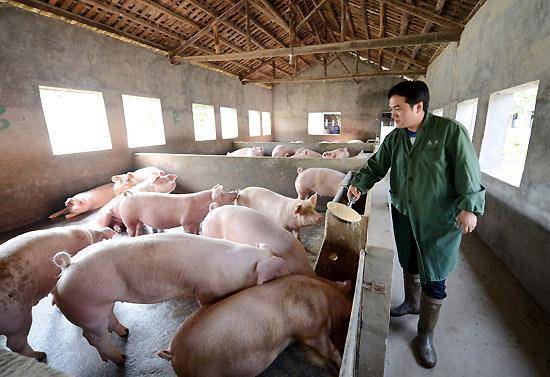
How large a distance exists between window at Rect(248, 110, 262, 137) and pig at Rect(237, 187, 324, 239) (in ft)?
35.6

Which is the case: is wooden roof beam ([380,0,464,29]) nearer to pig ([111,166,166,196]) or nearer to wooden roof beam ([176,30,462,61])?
wooden roof beam ([176,30,462,61])

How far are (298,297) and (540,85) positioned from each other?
3370 mm

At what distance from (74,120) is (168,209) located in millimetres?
4024

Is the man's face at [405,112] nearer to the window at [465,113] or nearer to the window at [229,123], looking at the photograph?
the window at [465,113]

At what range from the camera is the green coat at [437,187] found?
1.63 meters

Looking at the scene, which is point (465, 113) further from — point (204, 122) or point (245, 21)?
point (204, 122)

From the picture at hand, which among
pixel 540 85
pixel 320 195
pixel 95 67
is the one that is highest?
pixel 95 67

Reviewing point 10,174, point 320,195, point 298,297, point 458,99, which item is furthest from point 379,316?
point 458,99

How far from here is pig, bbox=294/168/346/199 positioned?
5.11m

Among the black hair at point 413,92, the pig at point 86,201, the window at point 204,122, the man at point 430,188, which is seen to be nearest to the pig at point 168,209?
the pig at point 86,201

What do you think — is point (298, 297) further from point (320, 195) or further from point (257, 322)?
point (320, 195)

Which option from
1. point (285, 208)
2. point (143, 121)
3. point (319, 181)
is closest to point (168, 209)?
point (285, 208)

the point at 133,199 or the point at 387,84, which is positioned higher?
the point at 387,84

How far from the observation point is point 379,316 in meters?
1.54
